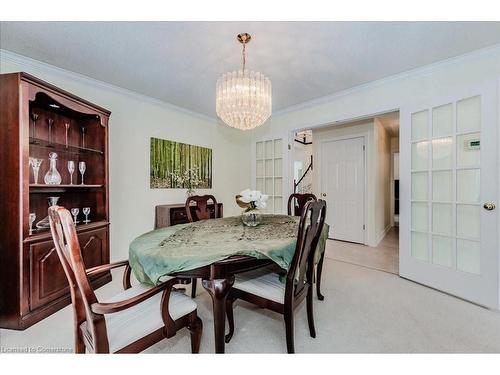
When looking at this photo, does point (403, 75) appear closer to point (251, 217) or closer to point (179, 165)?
point (251, 217)

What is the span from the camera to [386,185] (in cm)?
529

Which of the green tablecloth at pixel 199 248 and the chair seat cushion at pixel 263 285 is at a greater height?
the green tablecloth at pixel 199 248

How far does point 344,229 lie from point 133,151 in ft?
13.0

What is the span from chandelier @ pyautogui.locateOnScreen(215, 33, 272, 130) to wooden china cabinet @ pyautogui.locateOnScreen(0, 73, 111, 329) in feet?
4.77

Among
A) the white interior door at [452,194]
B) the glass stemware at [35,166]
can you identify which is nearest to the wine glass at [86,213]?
the glass stemware at [35,166]

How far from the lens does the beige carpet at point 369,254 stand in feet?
10.1

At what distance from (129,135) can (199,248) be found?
8.16 ft

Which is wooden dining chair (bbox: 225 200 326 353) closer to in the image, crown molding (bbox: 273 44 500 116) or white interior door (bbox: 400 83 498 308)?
white interior door (bbox: 400 83 498 308)

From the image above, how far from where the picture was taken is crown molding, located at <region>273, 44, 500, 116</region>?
2116 millimetres

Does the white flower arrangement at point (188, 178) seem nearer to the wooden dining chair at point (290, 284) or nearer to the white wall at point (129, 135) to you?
the white wall at point (129, 135)

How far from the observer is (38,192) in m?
2.17

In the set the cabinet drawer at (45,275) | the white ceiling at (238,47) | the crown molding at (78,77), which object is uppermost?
the white ceiling at (238,47)

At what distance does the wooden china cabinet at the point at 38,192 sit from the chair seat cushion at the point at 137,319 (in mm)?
1108

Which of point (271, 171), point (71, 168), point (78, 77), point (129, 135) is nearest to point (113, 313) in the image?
point (71, 168)
